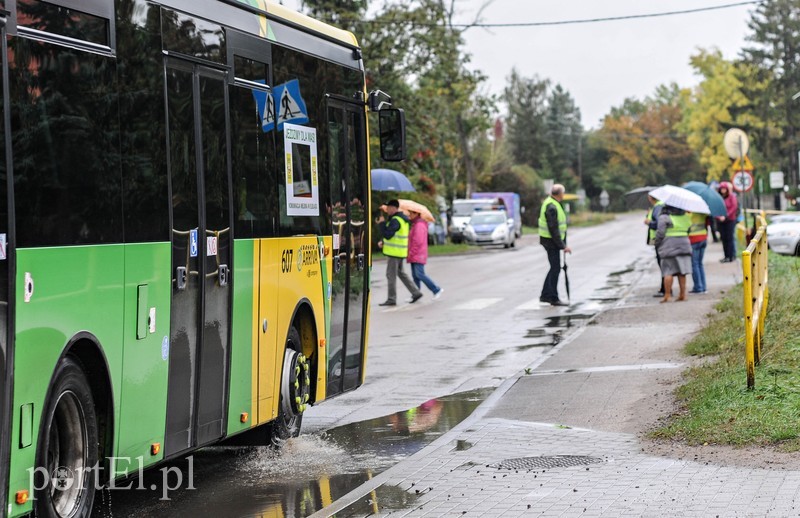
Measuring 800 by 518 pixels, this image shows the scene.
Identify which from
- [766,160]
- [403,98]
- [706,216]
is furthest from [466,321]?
[766,160]

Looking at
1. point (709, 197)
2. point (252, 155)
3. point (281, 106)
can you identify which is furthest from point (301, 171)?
point (709, 197)

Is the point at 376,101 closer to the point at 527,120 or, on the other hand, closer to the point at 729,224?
the point at 729,224

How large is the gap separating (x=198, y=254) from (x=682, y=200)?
47.0 ft

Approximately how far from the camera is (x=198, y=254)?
7.73m

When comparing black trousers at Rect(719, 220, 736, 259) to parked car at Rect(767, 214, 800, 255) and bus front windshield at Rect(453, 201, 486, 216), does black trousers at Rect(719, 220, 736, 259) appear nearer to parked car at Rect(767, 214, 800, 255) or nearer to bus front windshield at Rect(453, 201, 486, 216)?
parked car at Rect(767, 214, 800, 255)

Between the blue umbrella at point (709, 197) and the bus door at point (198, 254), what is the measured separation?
16286 mm

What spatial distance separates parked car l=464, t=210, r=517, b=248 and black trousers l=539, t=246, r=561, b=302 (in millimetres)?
30653

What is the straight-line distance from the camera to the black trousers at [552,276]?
857 inches

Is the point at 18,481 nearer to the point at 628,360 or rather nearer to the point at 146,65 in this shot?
the point at 146,65

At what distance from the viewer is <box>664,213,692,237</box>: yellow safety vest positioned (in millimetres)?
21156

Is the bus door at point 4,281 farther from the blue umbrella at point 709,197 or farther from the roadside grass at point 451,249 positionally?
the roadside grass at point 451,249

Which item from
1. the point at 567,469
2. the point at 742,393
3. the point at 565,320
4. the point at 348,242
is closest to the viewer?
the point at 567,469

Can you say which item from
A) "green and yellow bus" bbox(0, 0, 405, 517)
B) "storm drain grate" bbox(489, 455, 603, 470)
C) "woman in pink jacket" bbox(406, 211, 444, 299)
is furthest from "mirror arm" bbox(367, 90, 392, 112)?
"woman in pink jacket" bbox(406, 211, 444, 299)

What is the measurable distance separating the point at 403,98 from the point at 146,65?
1574 inches
